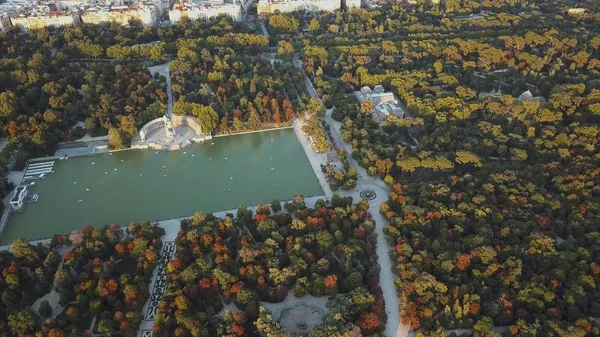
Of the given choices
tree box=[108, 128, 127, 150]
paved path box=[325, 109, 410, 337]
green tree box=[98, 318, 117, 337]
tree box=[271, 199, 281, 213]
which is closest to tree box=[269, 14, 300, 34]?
paved path box=[325, 109, 410, 337]

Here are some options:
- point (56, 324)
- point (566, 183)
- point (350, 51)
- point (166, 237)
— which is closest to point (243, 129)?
point (166, 237)

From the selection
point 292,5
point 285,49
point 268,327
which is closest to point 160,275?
point 268,327

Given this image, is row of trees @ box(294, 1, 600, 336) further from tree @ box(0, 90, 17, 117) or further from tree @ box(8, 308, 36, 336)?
tree @ box(0, 90, 17, 117)

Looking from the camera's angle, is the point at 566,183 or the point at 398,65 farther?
the point at 398,65

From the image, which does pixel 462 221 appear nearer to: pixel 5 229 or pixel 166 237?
pixel 166 237

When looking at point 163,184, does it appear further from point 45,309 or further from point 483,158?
point 483,158
